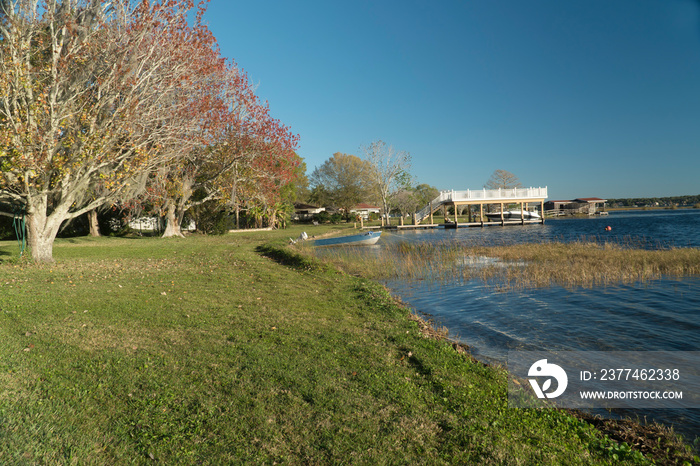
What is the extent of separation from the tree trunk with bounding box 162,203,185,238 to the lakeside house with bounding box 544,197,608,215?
318ft

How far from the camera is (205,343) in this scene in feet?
22.7

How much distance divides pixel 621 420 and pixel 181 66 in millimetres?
19225

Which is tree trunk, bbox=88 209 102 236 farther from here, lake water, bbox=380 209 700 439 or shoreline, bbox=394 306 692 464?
shoreline, bbox=394 306 692 464

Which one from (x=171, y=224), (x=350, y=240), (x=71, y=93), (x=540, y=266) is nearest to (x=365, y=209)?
(x=171, y=224)

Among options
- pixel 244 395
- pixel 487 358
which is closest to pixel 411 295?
pixel 487 358

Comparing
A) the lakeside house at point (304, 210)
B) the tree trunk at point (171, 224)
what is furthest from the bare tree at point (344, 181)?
the tree trunk at point (171, 224)

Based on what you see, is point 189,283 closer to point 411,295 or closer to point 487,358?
point 411,295

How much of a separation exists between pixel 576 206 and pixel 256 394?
122m

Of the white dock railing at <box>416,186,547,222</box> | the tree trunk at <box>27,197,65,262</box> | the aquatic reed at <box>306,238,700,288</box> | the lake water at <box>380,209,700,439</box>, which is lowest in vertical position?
the lake water at <box>380,209,700,439</box>

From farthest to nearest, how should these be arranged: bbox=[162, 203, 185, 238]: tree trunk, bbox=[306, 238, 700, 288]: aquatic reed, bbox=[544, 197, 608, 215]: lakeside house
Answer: bbox=[544, 197, 608, 215]: lakeside house, bbox=[162, 203, 185, 238]: tree trunk, bbox=[306, 238, 700, 288]: aquatic reed

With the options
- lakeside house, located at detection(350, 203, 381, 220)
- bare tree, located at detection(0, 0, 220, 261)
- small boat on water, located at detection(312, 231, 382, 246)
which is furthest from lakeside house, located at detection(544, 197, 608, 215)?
bare tree, located at detection(0, 0, 220, 261)

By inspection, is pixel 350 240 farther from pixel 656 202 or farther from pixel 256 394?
pixel 656 202

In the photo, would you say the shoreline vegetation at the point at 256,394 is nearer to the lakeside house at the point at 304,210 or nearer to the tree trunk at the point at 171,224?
the tree trunk at the point at 171,224

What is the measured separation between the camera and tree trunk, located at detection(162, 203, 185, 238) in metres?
32.5
